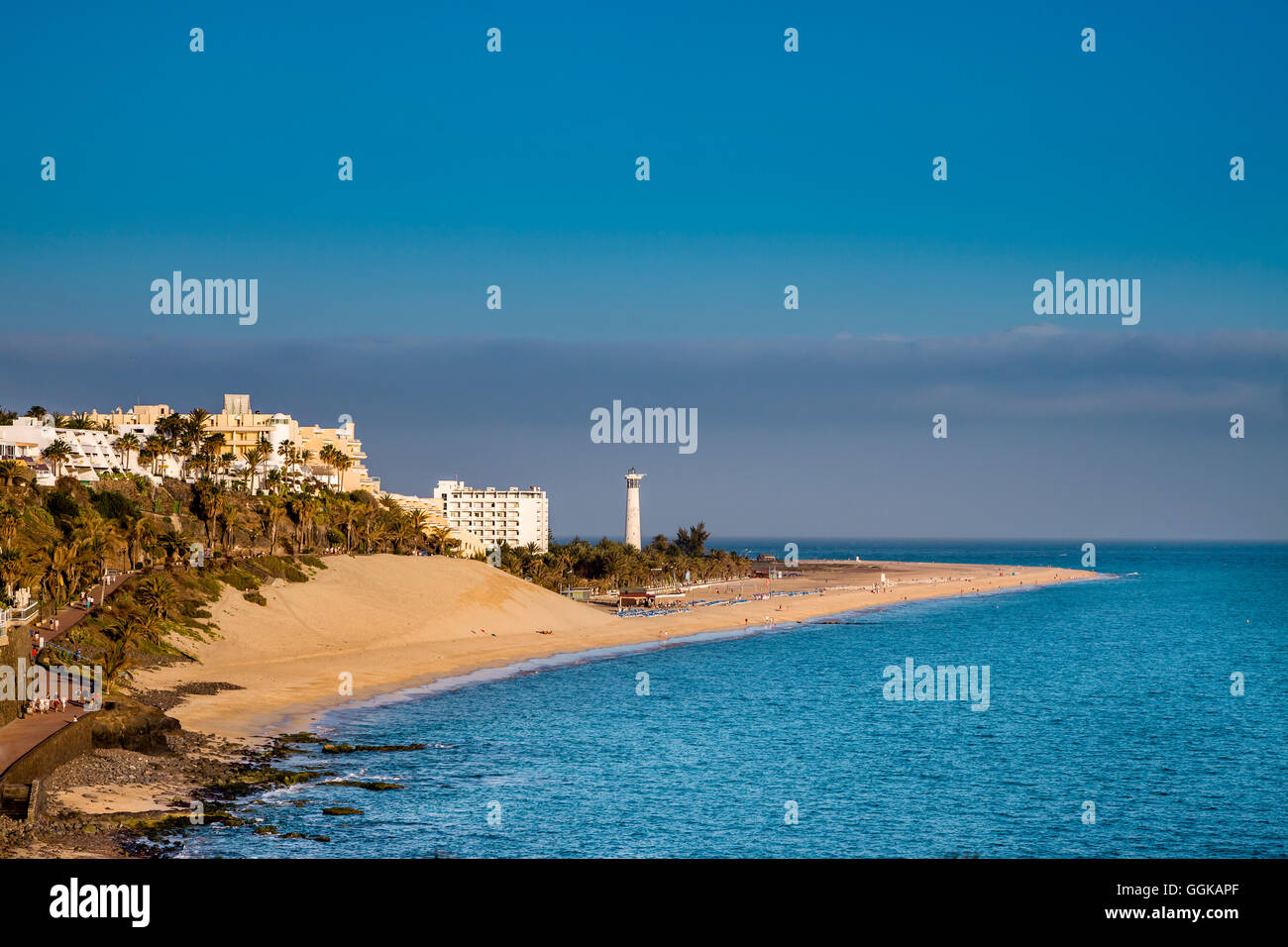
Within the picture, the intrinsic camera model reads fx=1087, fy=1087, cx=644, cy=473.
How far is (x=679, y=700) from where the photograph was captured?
6631cm

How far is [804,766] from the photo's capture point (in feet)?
155

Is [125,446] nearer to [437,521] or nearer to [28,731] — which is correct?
[437,521]

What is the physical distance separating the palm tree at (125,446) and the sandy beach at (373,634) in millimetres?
29728

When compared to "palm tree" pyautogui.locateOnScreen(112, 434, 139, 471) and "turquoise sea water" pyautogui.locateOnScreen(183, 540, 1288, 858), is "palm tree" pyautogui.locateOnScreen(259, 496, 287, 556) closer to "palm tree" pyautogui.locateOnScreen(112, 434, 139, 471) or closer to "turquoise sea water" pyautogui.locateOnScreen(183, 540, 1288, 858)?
"palm tree" pyautogui.locateOnScreen(112, 434, 139, 471)

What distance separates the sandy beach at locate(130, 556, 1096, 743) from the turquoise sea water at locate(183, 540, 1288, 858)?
4.98 m

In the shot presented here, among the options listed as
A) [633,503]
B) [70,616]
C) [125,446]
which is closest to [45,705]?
[70,616]

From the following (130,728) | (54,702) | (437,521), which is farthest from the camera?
(437,521)

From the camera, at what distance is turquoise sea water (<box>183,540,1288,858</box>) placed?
34.1m

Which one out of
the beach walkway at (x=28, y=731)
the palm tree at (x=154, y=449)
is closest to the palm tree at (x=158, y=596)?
the beach walkway at (x=28, y=731)

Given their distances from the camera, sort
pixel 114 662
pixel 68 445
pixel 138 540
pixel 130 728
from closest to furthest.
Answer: pixel 130 728, pixel 114 662, pixel 138 540, pixel 68 445

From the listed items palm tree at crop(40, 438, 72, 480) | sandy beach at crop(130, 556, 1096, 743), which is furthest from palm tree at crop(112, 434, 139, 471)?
sandy beach at crop(130, 556, 1096, 743)

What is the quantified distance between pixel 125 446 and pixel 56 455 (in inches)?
672

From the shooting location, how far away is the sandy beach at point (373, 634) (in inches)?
2219
